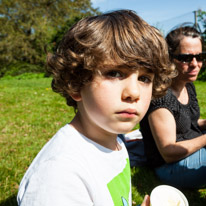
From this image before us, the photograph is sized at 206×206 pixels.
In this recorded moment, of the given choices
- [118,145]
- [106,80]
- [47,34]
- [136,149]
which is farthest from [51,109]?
[47,34]

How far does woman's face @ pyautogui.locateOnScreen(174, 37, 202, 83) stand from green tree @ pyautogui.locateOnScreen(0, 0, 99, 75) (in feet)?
60.9

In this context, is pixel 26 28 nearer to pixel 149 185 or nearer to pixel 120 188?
pixel 149 185

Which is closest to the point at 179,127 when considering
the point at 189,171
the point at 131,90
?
the point at 189,171

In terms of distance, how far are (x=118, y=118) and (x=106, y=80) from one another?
182 millimetres

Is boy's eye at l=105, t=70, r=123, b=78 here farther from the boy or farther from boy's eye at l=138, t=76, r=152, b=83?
boy's eye at l=138, t=76, r=152, b=83

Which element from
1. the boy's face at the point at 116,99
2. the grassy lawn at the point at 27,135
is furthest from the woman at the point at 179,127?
the boy's face at the point at 116,99

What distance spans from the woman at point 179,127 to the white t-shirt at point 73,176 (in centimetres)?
99

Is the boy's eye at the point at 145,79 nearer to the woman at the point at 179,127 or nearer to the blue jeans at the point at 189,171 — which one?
the woman at the point at 179,127

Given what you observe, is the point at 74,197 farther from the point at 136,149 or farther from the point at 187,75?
the point at 136,149

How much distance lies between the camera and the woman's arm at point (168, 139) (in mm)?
2201

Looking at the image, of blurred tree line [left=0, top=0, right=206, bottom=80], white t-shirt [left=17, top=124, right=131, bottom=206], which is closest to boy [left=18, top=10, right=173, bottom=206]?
white t-shirt [left=17, top=124, right=131, bottom=206]

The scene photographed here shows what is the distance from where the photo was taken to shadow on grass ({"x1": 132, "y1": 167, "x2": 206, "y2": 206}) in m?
2.45

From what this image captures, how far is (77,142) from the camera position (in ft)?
3.77

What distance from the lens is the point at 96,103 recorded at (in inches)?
42.3
